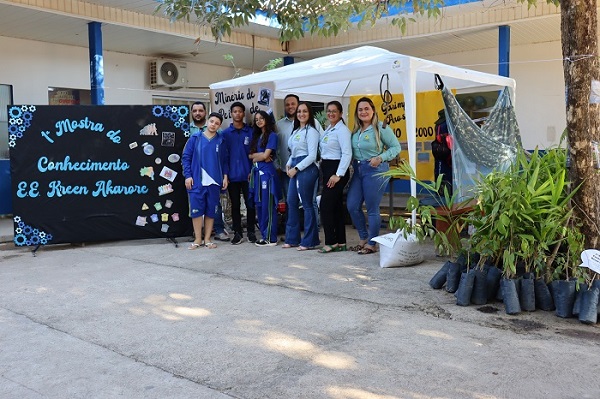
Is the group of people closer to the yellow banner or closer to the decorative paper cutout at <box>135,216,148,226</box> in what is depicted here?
the decorative paper cutout at <box>135,216,148,226</box>

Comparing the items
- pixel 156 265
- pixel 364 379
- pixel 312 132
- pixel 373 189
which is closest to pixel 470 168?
pixel 373 189

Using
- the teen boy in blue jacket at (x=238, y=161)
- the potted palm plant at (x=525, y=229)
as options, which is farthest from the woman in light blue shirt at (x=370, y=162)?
the potted palm plant at (x=525, y=229)

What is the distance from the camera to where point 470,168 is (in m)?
7.48

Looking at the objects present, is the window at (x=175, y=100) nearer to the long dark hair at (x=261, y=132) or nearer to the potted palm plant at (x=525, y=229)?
the long dark hair at (x=261, y=132)

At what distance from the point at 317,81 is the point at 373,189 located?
169cm

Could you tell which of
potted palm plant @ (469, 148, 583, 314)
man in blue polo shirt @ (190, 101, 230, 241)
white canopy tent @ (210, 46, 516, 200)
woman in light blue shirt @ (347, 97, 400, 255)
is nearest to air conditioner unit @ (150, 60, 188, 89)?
white canopy tent @ (210, 46, 516, 200)

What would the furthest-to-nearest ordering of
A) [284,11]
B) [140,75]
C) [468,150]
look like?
[140,75] → [468,150] → [284,11]

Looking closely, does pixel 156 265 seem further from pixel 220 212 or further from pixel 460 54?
pixel 460 54

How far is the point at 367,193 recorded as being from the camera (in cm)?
683

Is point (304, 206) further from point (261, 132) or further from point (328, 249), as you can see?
point (261, 132)

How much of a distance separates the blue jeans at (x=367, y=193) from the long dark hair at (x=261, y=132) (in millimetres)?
1386

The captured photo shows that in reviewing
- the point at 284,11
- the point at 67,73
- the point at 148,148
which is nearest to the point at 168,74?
the point at 67,73

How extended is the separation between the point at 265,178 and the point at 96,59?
192 inches

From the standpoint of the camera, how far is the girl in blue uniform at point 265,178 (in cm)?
774
